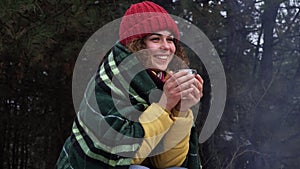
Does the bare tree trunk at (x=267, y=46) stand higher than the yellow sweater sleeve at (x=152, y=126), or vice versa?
the bare tree trunk at (x=267, y=46)

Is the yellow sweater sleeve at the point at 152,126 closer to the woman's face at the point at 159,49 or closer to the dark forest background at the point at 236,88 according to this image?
the woman's face at the point at 159,49

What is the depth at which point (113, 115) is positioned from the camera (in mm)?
1015

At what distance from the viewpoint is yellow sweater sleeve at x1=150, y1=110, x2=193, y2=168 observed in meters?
1.07

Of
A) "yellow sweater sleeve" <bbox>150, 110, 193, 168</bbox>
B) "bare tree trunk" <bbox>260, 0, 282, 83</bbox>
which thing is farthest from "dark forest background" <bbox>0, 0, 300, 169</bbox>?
"yellow sweater sleeve" <bbox>150, 110, 193, 168</bbox>

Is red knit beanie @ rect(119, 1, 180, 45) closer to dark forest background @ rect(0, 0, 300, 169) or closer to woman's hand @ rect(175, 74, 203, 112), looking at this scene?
woman's hand @ rect(175, 74, 203, 112)

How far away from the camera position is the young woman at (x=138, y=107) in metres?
1.01

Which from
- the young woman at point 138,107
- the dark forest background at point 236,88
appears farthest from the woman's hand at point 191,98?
the dark forest background at point 236,88

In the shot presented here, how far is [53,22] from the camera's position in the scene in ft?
7.22

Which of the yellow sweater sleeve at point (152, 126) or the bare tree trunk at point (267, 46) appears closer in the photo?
the yellow sweater sleeve at point (152, 126)

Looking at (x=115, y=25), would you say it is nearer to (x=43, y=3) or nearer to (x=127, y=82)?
(x=43, y=3)

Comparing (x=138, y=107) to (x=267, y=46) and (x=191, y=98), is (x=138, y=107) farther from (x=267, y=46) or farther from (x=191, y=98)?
(x=267, y=46)

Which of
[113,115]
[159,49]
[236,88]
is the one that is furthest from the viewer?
[236,88]

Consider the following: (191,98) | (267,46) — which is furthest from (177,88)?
(267,46)

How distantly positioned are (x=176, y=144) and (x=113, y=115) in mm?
181
